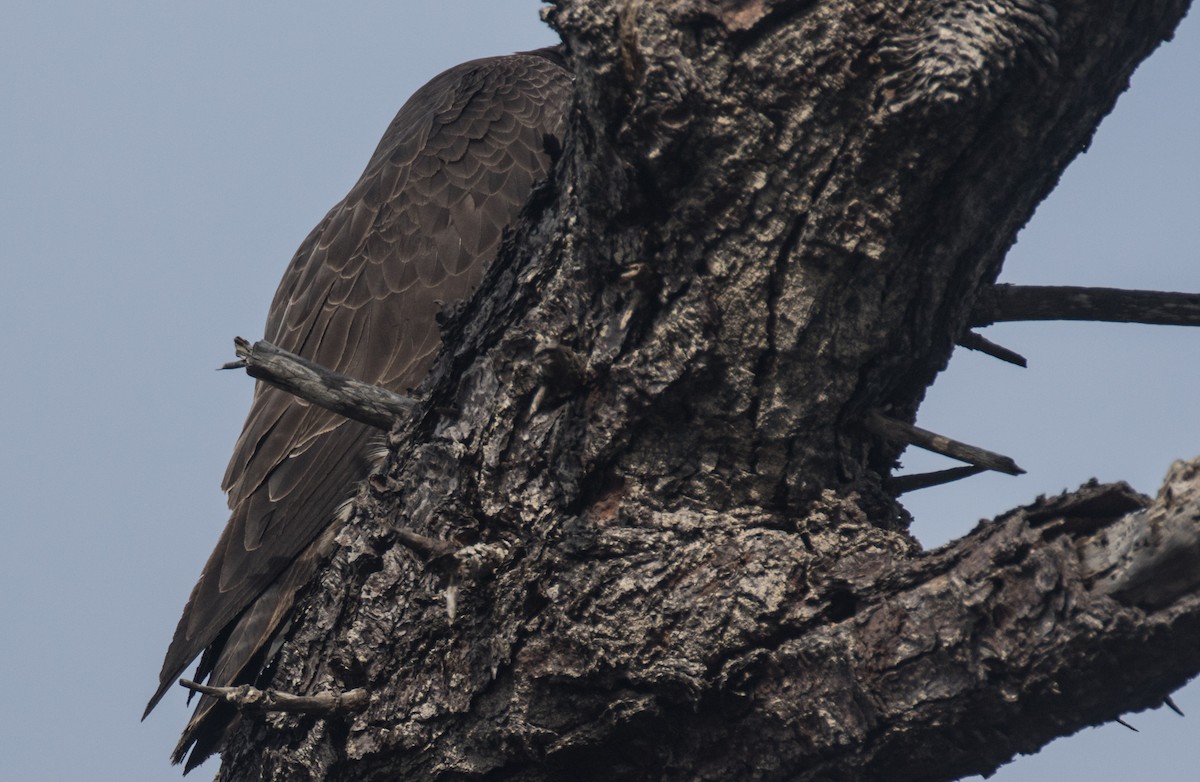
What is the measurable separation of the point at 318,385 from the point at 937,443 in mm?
1220

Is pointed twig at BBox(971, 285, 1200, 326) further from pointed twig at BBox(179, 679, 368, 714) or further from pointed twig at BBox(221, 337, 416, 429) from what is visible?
pointed twig at BBox(179, 679, 368, 714)

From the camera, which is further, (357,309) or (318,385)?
(357,309)

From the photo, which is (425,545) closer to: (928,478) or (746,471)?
(746,471)

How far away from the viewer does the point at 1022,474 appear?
6.82 ft

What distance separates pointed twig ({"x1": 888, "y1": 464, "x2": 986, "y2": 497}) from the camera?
2248 mm

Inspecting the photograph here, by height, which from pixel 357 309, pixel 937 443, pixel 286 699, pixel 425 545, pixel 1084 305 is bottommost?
pixel 286 699

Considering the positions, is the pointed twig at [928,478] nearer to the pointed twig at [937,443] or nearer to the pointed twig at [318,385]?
the pointed twig at [937,443]

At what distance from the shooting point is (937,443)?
2.18 meters

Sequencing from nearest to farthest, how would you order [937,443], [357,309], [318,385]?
[937,443] < [318,385] < [357,309]

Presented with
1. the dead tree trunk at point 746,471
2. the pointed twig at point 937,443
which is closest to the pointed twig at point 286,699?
the dead tree trunk at point 746,471

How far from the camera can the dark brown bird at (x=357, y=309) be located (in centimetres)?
330

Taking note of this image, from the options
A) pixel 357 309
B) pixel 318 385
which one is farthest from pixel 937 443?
pixel 357 309

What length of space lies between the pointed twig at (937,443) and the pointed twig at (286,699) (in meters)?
1.21

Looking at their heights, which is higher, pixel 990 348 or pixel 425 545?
pixel 990 348
